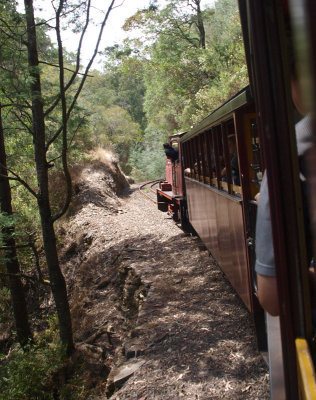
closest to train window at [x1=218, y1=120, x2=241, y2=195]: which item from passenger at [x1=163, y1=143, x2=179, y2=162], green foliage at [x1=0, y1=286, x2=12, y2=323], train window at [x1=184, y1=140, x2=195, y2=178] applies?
train window at [x1=184, y1=140, x2=195, y2=178]

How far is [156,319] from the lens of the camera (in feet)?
19.3

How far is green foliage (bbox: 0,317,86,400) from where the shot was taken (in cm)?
627

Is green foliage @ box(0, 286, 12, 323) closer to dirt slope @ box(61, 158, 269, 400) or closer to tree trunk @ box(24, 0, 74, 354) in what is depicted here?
dirt slope @ box(61, 158, 269, 400)

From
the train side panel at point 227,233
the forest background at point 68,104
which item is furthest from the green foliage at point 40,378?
the train side panel at point 227,233

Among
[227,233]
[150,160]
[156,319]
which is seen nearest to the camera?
[227,233]

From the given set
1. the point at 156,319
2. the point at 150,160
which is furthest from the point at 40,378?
the point at 150,160

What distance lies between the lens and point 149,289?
288 inches

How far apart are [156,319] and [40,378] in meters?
2.54

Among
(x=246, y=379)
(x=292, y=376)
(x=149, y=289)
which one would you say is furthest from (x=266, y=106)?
(x=149, y=289)

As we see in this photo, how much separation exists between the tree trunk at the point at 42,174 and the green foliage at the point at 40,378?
363 millimetres

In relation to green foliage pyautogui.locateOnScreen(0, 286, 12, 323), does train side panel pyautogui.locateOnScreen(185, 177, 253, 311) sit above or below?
above

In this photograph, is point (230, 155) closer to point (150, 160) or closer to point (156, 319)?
point (156, 319)

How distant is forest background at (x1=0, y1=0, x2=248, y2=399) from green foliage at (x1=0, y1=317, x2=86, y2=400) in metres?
0.11

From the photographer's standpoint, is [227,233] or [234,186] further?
[227,233]
